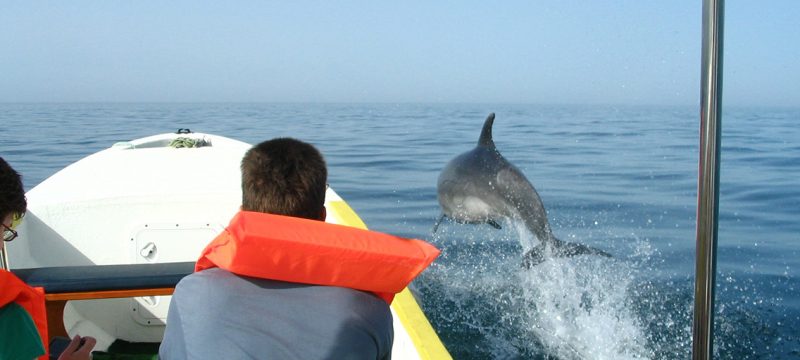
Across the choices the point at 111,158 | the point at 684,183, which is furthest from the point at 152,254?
the point at 684,183

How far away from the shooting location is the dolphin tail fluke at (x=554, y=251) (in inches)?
237

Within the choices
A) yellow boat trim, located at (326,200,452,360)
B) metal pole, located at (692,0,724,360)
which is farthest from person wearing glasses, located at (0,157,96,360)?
metal pole, located at (692,0,724,360)

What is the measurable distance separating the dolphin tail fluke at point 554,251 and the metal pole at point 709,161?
4338 mm

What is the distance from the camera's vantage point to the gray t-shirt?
1.88 metres

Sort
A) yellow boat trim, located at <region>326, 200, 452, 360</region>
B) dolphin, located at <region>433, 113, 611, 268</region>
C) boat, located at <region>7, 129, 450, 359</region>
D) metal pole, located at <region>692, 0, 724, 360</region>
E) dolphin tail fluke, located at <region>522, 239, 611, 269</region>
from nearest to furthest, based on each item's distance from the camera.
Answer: metal pole, located at <region>692, 0, 724, 360</region>, yellow boat trim, located at <region>326, 200, 452, 360</region>, boat, located at <region>7, 129, 450, 359</region>, dolphin tail fluke, located at <region>522, 239, 611, 269</region>, dolphin, located at <region>433, 113, 611, 268</region>

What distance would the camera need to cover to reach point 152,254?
4.77 meters

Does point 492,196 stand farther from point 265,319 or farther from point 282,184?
point 265,319

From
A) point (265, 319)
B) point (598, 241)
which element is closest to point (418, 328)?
point (265, 319)

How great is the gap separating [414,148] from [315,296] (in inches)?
682

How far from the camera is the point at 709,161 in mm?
1646

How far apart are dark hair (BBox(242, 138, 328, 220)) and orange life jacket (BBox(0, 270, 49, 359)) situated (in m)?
0.71

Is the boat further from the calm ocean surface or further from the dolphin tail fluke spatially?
the calm ocean surface

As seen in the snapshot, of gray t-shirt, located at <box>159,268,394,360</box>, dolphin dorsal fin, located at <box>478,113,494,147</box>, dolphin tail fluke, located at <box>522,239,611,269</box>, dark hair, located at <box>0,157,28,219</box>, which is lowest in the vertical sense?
dolphin tail fluke, located at <box>522,239,611,269</box>

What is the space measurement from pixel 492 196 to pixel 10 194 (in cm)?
484
